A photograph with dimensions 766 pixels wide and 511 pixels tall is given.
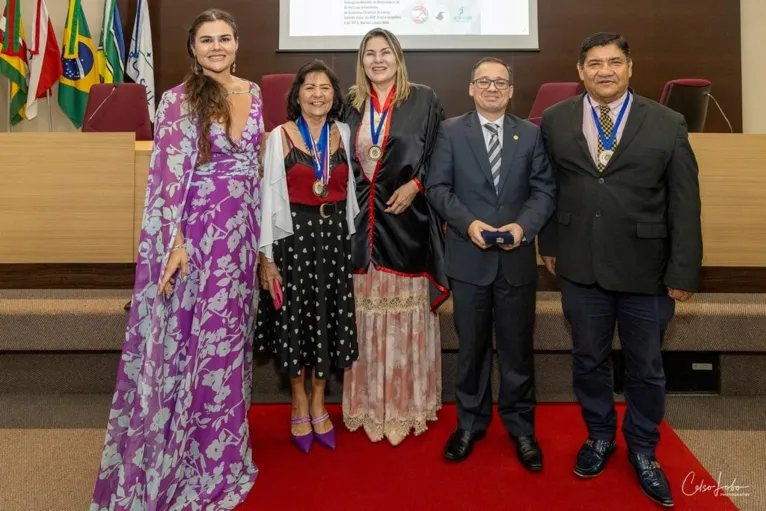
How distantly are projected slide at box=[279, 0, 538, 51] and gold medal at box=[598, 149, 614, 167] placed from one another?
3.98m

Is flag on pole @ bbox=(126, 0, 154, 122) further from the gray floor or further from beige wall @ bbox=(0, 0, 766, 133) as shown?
the gray floor

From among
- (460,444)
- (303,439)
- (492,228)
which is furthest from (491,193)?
(303,439)

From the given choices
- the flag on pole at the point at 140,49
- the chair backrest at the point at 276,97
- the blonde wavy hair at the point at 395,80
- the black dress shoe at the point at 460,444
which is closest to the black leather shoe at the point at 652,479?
the black dress shoe at the point at 460,444

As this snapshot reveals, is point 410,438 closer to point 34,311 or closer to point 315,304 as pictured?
point 315,304

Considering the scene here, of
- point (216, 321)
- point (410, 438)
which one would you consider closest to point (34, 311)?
point (216, 321)

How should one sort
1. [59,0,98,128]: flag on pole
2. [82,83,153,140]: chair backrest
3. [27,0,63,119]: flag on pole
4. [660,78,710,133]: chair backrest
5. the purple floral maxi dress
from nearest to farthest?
the purple floral maxi dress
[660,78,710,133]: chair backrest
[82,83,153,140]: chair backrest
[27,0,63,119]: flag on pole
[59,0,98,128]: flag on pole

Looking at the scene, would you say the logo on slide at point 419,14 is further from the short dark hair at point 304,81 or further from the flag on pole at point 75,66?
the short dark hair at point 304,81

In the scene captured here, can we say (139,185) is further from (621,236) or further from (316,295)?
(621,236)

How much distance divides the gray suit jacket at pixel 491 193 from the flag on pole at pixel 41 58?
15.5ft

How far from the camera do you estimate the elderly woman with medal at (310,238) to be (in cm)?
199

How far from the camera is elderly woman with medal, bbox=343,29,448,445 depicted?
2053 millimetres

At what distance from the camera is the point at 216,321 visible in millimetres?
1826

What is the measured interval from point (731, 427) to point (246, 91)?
2.60 metres

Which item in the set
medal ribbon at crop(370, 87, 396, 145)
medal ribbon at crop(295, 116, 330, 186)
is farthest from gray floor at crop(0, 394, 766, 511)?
medal ribbon at crop(370, 87, 396, 145)
